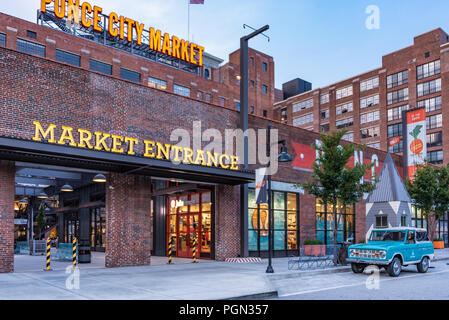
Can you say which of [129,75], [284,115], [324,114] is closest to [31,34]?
[129,75]

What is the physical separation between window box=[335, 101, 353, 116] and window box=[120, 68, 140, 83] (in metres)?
47.9

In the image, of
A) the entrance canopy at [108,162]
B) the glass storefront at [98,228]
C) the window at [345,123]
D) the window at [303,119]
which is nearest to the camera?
the entrance canopy at [108,162]

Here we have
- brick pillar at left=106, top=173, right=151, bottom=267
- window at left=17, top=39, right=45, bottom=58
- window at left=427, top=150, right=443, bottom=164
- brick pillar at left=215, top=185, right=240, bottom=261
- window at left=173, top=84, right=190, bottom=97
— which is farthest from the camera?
window at left=427, top=150, right=443, bottom=164

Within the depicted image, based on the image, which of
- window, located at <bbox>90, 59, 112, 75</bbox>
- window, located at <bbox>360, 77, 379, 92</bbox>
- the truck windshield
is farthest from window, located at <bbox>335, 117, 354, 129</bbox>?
the truck windshield

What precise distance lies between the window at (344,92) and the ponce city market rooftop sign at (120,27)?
41.3 m

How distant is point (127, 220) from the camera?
1988 centimetres

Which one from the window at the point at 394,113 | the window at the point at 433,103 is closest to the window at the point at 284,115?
the window at the point at 394,113

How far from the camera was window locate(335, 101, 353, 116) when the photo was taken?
8103 centimetres

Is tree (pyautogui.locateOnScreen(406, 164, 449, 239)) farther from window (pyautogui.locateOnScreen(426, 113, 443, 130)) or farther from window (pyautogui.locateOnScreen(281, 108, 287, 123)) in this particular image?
window (pyautogui.locateOnScreen(281, 108, 287, 123))

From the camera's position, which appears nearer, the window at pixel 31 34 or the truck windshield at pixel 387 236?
the truck windshield at pixel 387 236

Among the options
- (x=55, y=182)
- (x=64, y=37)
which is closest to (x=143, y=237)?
(x=55, y=182)

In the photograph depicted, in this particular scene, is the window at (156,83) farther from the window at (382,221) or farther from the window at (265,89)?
the window at (382,221)

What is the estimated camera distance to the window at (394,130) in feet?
237
